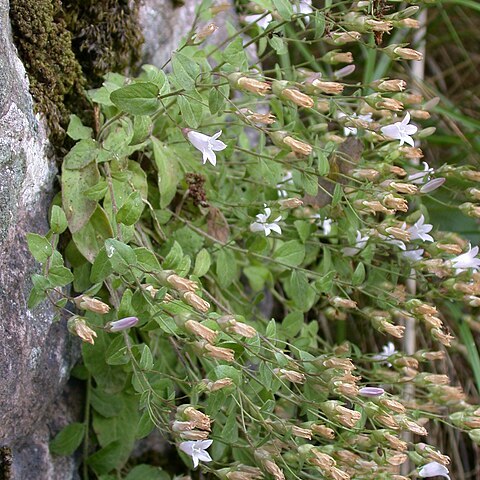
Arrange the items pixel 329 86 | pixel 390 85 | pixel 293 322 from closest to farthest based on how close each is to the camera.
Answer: pixel 329 86 < pixel 390 85 < pixel 293 322

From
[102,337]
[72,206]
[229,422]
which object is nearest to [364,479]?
[229,422]

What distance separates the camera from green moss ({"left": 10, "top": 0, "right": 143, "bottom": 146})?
1969 millimetres

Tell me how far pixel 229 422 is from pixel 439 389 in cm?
64

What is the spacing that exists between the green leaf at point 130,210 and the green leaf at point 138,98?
20 centimetres

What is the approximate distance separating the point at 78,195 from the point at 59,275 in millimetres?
296

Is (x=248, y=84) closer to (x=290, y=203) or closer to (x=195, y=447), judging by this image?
(x=290, y=203)

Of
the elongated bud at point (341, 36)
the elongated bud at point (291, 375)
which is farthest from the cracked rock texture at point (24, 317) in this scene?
the elongated bud at point (341, 36)

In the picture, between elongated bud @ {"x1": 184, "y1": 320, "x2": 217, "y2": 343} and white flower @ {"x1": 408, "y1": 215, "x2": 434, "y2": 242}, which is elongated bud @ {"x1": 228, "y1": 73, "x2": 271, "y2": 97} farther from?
white flower @ {"x1": 408, "y1": 215, "x2": 434, "y2": 242}

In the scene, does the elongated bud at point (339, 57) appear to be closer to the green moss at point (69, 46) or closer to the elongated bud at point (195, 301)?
the green moss at point (69, 46)

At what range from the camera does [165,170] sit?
83.5 inches

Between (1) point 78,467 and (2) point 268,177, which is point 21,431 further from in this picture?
(2) point 268,177

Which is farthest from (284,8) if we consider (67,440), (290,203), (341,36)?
(67,440)

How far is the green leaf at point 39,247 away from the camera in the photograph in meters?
1.72

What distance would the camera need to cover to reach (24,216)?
1909mm
